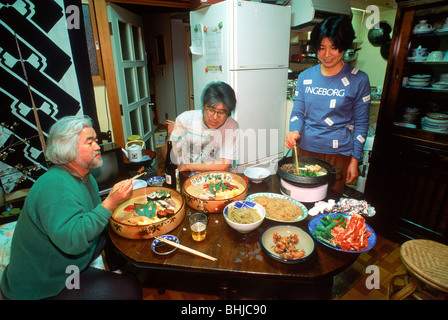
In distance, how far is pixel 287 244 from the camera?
110 cm

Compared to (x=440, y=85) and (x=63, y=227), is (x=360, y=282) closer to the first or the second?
(x=440, y=85)

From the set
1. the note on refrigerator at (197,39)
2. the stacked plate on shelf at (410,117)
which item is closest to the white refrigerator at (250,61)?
the note on refrigerator at (197,39)

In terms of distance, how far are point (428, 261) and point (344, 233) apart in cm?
73

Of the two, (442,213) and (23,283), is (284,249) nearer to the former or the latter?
(23,283)

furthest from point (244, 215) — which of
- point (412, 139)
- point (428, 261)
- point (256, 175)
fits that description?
point (412, 139)

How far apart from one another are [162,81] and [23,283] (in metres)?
5.63

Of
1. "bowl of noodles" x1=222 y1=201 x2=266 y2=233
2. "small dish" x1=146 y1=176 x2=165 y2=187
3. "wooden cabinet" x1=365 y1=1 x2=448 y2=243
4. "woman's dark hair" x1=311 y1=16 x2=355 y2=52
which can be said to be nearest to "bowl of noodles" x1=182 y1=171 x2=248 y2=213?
"bowl of noodles" x1=222 y1=201 x2=266 y2=233

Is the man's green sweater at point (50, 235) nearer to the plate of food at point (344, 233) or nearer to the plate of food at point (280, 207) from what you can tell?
the plate of food at point (280, 207)

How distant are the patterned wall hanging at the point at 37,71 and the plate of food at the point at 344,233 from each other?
2354 mm

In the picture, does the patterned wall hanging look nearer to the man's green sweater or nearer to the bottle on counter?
the man's green sweater

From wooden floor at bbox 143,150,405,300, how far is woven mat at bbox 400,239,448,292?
0.57 meters

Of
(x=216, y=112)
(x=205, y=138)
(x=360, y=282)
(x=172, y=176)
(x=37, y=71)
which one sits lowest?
(x=360, y=282)
